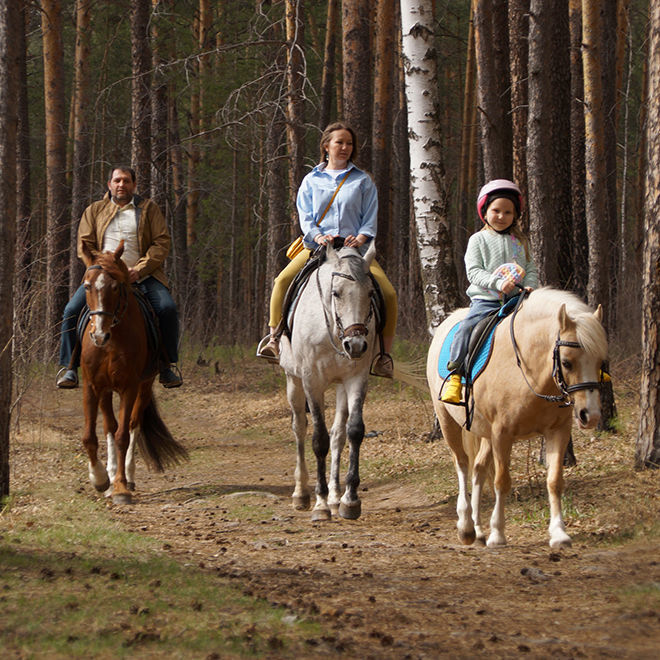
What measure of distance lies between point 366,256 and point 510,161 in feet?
31.8

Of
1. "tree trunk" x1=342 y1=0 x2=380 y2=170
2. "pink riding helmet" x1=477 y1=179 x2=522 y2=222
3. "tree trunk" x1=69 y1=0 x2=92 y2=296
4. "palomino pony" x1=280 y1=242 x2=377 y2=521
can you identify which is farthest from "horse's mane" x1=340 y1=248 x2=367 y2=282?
"tree trunk" x1=69 y1=0 x2=92 y2=296

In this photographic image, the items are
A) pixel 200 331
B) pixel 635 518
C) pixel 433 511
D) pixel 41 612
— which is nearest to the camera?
pixel 41 612

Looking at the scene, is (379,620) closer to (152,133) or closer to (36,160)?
(152,133)

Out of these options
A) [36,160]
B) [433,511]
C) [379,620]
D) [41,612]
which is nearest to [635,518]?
[433,511]

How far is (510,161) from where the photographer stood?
55.1 feet

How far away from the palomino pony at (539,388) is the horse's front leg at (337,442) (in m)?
1.43

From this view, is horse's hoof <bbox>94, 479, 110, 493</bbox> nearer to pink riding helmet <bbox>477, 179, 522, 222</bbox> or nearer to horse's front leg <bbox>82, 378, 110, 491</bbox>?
horse's front leg <bbox>82, 378, 110, 491</bbox>

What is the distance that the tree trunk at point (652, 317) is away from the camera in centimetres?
739

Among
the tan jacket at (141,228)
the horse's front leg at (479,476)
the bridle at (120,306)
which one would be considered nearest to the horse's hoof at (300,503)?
the horse's front leg at (479,476)

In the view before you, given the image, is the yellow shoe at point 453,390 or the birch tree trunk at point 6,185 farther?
the birch tree trunk at point 6,185

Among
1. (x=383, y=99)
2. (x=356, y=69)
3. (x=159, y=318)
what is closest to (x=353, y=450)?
(x=159, y=318)

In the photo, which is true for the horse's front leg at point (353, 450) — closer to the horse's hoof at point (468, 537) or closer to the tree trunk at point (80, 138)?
the horse's hoof at point (468, 537)

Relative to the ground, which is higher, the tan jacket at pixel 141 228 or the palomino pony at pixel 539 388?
the tan jacket at pixel 141 228

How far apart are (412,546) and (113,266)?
4308 millimetres
